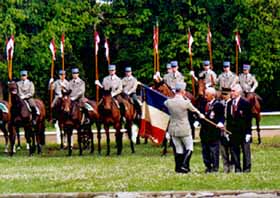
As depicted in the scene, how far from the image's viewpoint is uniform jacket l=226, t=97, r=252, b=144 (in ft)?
60.3

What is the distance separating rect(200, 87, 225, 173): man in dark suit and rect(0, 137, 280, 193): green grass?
445 mm

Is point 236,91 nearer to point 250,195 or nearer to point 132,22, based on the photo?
point 250,195

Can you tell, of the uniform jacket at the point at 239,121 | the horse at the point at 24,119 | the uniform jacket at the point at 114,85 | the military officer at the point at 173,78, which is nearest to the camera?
the uniform jacket at the point at 239,121

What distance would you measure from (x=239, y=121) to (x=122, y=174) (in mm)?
3018

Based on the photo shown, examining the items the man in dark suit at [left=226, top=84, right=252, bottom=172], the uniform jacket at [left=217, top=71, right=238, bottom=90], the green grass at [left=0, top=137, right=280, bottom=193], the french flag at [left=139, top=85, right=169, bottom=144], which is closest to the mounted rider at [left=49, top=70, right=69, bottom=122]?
the green grass at [left=0, top=137, right=280, bottom=193]

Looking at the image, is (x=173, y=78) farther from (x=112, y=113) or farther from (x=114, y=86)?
(x=112, y=113)

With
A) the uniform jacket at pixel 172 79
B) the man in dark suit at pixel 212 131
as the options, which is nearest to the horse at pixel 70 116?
the uniform jacket at pixel 172 79

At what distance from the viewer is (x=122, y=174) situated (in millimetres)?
19406

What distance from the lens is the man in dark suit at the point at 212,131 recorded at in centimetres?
1845

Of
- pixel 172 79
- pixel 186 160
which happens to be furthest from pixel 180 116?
pixel 172 79

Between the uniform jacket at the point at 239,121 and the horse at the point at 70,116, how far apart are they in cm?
1047

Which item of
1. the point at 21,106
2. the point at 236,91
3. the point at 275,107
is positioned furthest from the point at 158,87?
the point at 275,107

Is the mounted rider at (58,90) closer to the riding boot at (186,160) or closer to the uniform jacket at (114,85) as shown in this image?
the uniform jacket at (114,85)

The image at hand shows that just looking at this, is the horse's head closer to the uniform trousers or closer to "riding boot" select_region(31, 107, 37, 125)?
"riding boot" select_region(31, 107, 37, 125)
